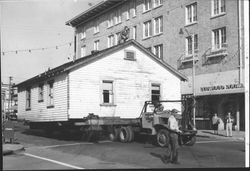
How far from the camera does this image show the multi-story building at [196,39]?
24.0 metres

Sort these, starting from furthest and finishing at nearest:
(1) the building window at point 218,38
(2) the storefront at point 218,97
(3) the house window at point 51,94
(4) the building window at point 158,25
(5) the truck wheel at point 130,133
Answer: (4) the building window at point 158,25 < (2) the storefront at point 218,97 < (1) the building window at point 218,38 < (3) the house window at point 51,94 < (5) the truck wheel at point 130,133

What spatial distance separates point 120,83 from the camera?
22859 millimetres

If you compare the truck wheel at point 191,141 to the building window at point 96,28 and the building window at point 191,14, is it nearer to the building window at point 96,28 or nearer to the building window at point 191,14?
the building window at point 191,14

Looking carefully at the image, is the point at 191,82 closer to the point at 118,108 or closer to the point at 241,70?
the point at 241,70

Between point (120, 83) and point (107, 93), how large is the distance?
1071 millimetres

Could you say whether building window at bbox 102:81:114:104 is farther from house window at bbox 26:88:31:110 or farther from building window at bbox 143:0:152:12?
building window at bbox 143:0:152:12

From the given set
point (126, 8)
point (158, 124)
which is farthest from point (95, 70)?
point (126, 8)

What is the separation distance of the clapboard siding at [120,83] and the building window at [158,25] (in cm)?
475

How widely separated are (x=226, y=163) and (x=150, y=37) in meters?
19.6

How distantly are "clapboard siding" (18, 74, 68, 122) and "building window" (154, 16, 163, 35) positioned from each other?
9.64 m

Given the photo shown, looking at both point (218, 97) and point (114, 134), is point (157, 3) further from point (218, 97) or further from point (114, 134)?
point (114, 134)

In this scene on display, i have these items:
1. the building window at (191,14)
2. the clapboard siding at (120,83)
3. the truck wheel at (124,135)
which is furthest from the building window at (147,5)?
the truck wheel at (124,135)

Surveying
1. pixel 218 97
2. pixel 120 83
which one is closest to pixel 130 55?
pixel 120 83

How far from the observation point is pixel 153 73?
79.7 ft
